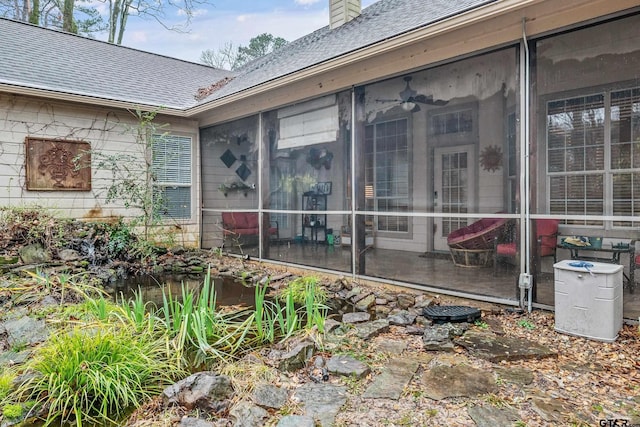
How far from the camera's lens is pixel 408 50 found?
15.4 ft

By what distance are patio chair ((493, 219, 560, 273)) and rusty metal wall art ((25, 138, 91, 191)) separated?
6.28 meters

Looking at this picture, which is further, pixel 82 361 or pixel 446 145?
pixel 446 145

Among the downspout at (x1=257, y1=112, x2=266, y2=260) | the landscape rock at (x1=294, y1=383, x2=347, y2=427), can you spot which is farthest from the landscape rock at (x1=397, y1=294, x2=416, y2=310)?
the downspout at (x1=257, y1=112, x2=266, y2=260)

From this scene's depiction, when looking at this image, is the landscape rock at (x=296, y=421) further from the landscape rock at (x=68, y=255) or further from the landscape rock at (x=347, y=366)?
the landscape rock at (x=68, y=255)

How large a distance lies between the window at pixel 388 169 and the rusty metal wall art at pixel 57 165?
4.60 meters

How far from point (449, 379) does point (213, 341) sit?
176 cm

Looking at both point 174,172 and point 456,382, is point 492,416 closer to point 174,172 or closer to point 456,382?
point 456,382

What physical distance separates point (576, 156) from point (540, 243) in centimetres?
91

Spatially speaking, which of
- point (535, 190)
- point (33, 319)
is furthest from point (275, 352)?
point (535, 190)

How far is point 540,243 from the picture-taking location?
3.89m

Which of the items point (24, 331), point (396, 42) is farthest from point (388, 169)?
Answer: point (24, 331)

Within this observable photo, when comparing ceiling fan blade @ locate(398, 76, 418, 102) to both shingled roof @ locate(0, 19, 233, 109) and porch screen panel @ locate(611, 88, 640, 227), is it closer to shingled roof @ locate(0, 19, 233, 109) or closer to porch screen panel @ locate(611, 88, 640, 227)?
porch screen panel @ locate(611, 88, 640, 227)

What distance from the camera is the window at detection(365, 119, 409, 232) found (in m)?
5.14

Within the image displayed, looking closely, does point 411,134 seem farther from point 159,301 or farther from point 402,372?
point 159,301
